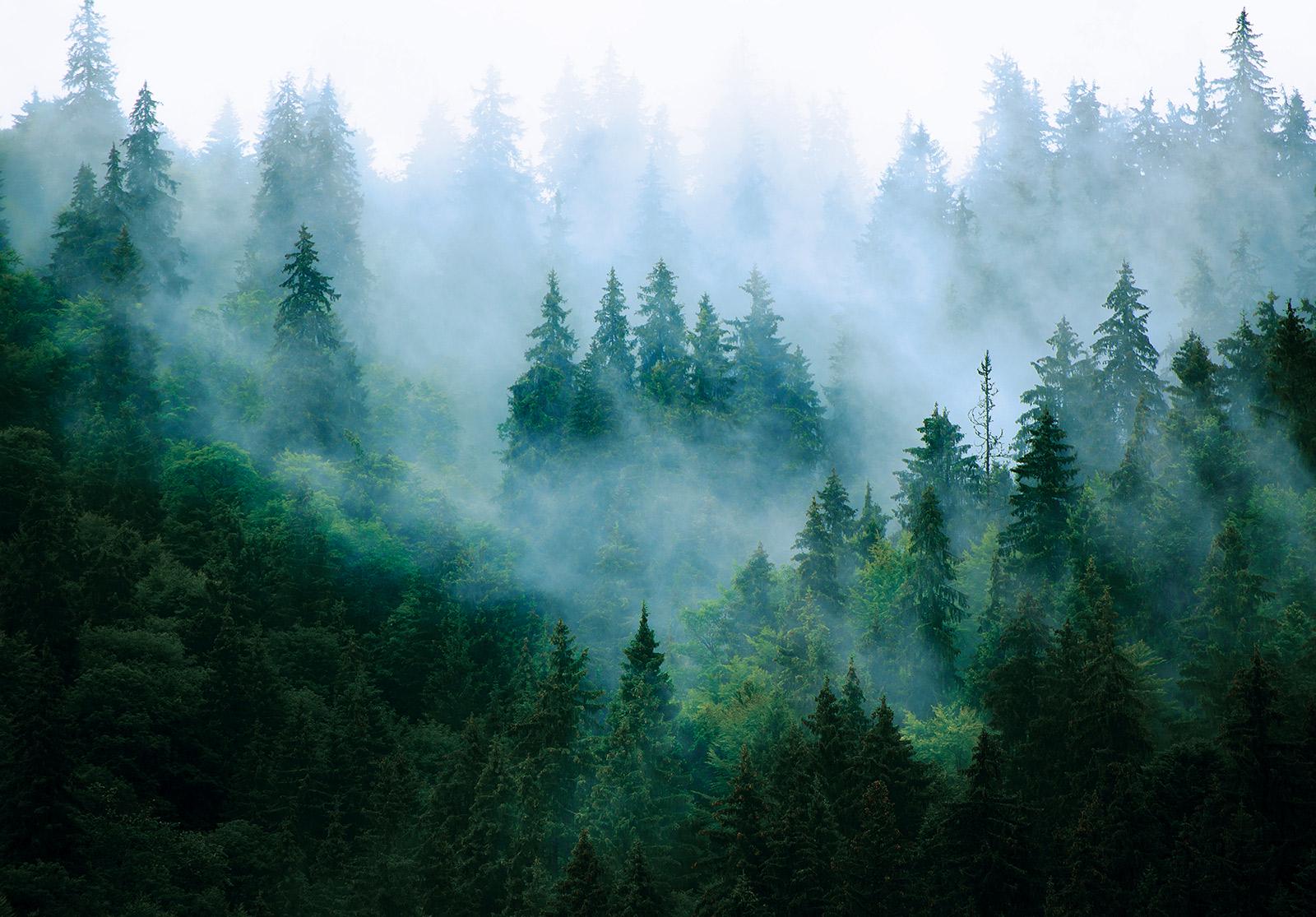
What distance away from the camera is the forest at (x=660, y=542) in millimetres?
40219

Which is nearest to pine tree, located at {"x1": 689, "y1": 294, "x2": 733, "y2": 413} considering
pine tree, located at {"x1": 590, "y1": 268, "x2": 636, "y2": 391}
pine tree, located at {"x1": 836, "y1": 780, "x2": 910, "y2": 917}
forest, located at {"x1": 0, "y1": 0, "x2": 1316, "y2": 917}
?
forest, located at {"x1": 0, "y1": 0, "x2": 1316, "y2": 917}

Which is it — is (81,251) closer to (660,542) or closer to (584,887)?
(660,542)

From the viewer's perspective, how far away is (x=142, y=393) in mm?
63281

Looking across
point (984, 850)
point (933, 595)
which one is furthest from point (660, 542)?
point (984, 850)

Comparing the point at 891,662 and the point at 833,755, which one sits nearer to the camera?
the point at 833,755

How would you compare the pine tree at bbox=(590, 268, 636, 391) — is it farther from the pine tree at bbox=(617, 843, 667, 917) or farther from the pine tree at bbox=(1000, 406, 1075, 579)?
the pine tree at bbox=(617, 843, 667, 917)

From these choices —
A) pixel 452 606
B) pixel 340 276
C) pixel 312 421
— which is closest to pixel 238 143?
pixel 340 276

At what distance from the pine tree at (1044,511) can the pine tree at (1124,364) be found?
11.9 meters

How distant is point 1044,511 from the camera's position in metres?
52.0

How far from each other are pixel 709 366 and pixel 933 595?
26.3 m

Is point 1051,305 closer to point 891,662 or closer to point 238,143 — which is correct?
point 891,662

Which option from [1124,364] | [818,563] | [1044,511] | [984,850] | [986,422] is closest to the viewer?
[984,850]

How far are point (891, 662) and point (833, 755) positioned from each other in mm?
8672

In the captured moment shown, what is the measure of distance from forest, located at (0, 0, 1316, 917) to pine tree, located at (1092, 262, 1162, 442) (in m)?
0.21
